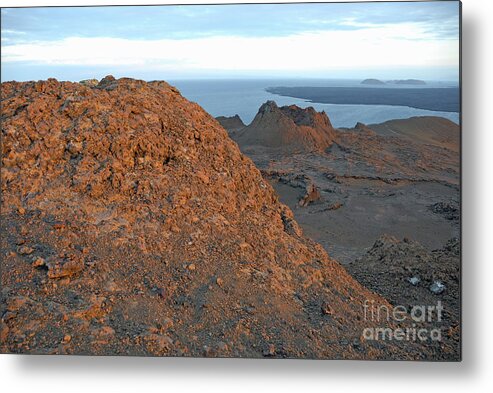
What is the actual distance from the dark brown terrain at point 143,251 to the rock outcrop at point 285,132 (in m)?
13.8

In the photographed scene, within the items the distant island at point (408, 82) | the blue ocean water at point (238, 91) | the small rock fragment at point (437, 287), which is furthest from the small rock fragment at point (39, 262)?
the distant island at point (408, 82)

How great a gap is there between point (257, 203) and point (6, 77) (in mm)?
2503

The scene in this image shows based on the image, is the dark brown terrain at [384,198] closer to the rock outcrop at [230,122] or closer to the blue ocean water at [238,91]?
the blue ocean water at [238,91]

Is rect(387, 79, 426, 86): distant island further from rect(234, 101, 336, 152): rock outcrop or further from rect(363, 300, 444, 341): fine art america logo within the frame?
rect(234, 101, 336, 152): rock outcrop

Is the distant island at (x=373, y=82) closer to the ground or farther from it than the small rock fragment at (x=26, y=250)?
farther from it

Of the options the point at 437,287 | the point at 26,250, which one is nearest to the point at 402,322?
the point at 437,287

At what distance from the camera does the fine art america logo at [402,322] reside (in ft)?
14.3

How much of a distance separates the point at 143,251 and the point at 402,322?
2229mm

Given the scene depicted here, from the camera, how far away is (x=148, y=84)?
16.5 ft

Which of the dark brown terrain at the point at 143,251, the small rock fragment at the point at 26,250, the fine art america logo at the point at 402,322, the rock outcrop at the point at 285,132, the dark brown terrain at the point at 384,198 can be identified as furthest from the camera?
the rock outcrop at the point at 285,132

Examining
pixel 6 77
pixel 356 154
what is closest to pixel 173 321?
pixel 6 77

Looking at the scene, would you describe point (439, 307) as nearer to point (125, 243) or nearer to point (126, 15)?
point (125, 243)

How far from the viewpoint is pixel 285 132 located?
739 inches

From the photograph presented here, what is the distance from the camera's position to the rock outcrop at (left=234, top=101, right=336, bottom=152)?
60.6 feet
